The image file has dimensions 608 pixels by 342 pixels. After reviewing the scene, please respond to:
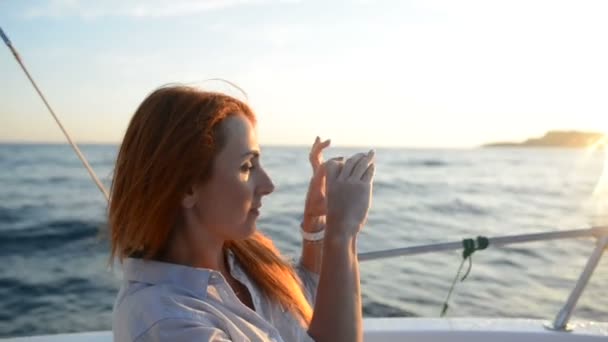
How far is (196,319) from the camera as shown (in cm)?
104

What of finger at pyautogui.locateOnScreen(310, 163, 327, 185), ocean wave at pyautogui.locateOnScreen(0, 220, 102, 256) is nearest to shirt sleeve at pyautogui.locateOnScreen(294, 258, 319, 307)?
finger at pyautogui.locateOnScreen(310, 163, 327, 185)

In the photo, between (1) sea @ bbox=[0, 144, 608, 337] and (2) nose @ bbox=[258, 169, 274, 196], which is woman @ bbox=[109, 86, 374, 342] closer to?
(2) nose @ bbox=[258, 169, 274, 196]

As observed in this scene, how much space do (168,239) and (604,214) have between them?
1112 cm

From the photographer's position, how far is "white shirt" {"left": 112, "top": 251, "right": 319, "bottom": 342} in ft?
3.34

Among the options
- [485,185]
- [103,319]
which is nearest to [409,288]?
[103,319]

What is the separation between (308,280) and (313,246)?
0.28 feet

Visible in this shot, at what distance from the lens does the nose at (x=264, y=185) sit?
45.8 inches

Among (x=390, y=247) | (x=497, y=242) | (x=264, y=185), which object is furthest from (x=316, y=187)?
(x=390, y=247)

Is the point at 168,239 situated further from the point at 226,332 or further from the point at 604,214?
the point at 604,214

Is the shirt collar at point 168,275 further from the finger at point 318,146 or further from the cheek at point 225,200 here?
the finger at point 318,146

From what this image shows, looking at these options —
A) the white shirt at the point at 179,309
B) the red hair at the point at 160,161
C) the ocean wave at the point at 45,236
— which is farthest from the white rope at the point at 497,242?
the ocean wave at the point at 45,236

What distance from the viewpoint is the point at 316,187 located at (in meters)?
1.40

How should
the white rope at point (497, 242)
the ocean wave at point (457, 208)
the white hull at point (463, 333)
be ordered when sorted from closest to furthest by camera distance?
1. the white rope at point (497, 242)
2. the white hull at point (463, 333)
3. the ocean wave at point (457, 208)

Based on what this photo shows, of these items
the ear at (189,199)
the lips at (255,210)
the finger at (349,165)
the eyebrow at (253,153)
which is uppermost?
the finger at (349,165)
